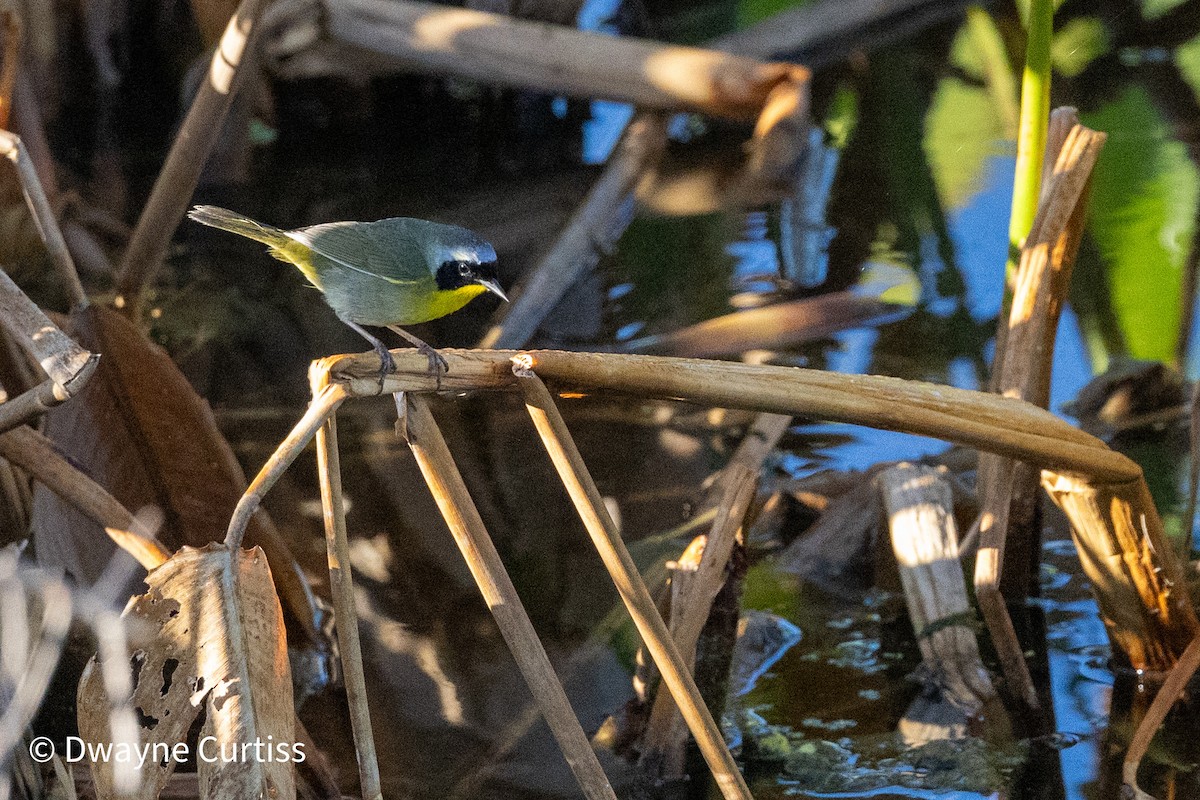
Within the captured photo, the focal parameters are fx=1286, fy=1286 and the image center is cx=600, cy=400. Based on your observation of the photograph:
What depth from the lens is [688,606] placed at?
2.83 meters

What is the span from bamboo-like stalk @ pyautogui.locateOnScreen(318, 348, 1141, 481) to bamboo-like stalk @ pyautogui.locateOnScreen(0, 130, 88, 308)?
1.38m

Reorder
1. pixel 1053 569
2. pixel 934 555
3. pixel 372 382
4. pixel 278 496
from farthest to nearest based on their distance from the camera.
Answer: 1. pixel 278 496
2. pixel 1053 569
3. pixel 934 555
4. pixel 372 382

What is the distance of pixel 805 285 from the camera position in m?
5.42

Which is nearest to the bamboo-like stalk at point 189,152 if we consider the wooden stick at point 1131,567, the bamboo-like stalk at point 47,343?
the bamboo-like stalk at point 47,343

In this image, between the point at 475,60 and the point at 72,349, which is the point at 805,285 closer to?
the point at 475,60

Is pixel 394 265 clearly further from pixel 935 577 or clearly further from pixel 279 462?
pixel 935 577

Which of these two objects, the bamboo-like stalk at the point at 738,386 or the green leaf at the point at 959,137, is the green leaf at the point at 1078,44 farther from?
the bamboo-like stalk at the point at 738,386

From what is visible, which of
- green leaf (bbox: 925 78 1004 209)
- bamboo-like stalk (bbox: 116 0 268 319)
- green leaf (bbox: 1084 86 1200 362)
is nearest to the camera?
bamboo-like stalk (bbox: 116 0 268 319)

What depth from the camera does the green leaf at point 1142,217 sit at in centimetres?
441

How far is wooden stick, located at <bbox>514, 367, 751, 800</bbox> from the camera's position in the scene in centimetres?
199

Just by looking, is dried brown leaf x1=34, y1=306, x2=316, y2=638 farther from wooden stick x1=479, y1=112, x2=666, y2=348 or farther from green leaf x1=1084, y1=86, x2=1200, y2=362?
green leaf x1=1084, y1=86, x2=1200, y2=362

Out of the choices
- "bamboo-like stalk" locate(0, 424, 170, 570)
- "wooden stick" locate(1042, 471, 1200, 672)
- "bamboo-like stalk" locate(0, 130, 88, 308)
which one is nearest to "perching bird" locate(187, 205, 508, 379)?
"bamboo-like stalk" locate(0, 130, 88, 308)

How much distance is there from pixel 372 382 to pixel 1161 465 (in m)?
2.81

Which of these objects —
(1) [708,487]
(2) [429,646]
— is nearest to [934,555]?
(1) [708,487]
